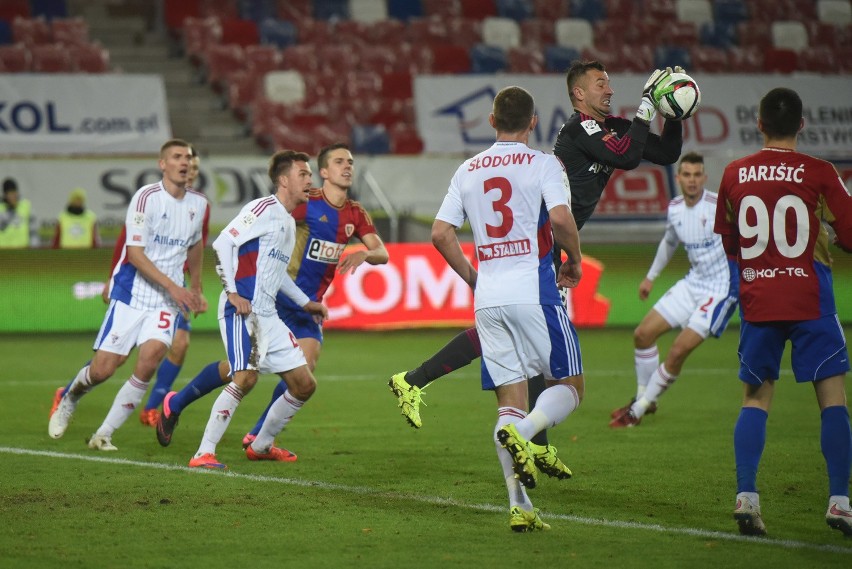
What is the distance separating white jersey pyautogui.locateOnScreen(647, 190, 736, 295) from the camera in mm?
10312

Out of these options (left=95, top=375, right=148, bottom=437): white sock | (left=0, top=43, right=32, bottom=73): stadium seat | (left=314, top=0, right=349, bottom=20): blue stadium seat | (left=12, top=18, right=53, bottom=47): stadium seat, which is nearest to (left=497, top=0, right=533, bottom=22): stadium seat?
(left=314, top=0, right=349, bottom=20): blue stadium seat

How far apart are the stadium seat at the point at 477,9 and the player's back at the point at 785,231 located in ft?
73.3

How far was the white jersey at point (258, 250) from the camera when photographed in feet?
25.0

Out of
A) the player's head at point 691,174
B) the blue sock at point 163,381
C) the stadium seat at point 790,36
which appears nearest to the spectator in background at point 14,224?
the blue sock at point 163,381

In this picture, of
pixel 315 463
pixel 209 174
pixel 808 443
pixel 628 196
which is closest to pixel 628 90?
pixel 628 196

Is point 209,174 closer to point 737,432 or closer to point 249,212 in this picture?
point 249,212

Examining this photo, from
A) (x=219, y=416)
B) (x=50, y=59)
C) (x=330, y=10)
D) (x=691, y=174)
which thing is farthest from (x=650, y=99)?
(x=330, y=10)

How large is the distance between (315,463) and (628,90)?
54.4ft

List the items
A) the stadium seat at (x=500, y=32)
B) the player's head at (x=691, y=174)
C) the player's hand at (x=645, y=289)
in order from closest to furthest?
the player's head at (x=691, y=174), the player's hand at (x=645, y=289), the stadium seat at (x=500, y=32)

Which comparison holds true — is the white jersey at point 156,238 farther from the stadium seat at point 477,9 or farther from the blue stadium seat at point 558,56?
the stadium seat at point 477,9

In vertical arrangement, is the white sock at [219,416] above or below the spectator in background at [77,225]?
above

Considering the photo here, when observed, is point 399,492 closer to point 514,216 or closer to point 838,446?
point 514,216

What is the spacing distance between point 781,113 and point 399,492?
2935 mm

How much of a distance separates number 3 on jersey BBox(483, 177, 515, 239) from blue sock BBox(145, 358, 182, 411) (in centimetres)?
442
